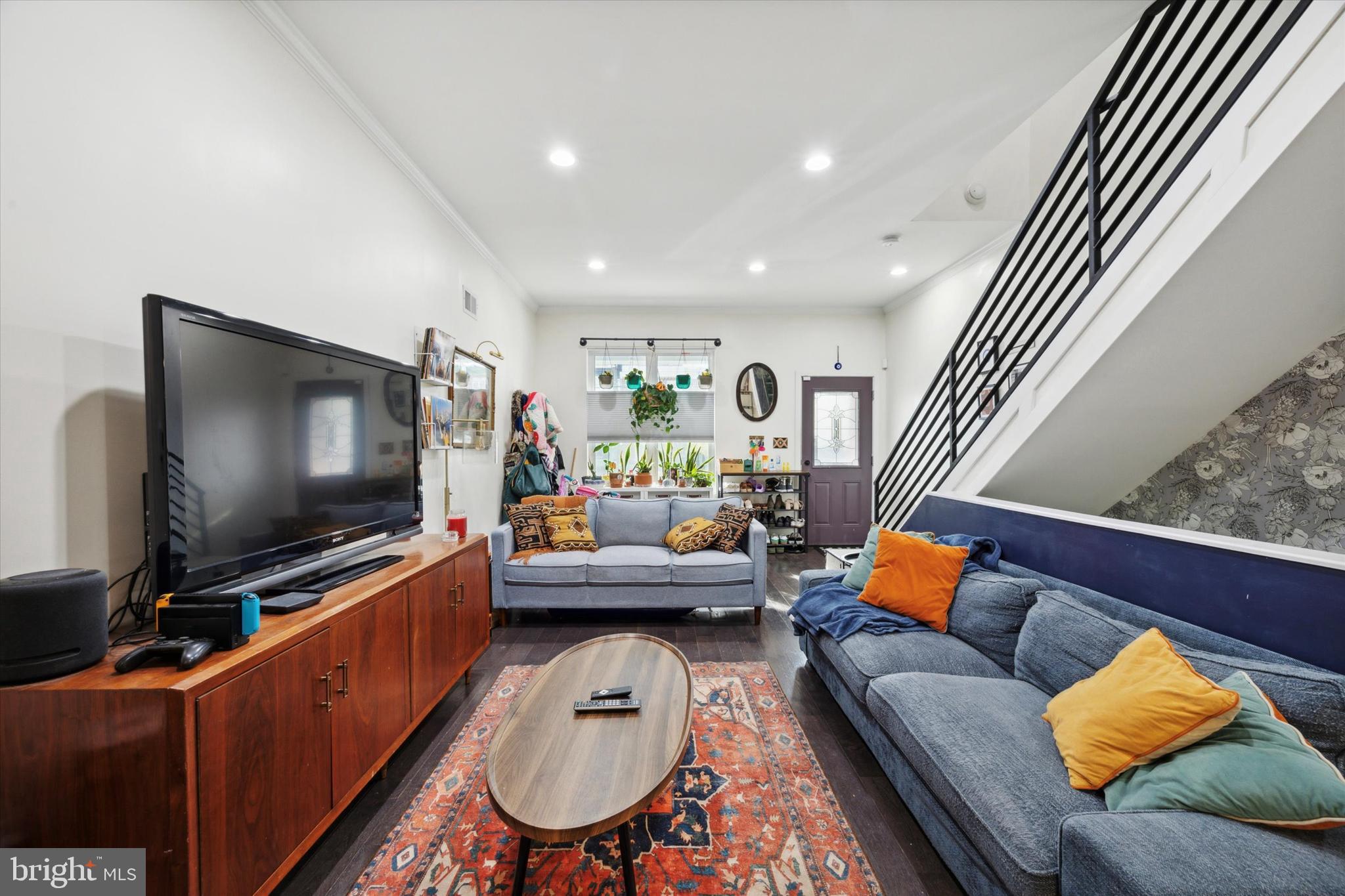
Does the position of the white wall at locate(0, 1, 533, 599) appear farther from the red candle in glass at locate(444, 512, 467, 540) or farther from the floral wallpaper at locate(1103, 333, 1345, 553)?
the floral wallpaper at locate(1103, 333, 1345, 553)

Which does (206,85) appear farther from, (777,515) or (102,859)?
(777,515)

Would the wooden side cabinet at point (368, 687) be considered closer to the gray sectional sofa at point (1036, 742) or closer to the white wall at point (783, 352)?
the gray sectional sofa at point (1036, 742)

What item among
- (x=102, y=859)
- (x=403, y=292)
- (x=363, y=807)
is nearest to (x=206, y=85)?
(x=403, y=292)

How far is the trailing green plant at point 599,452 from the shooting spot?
19.7 feet

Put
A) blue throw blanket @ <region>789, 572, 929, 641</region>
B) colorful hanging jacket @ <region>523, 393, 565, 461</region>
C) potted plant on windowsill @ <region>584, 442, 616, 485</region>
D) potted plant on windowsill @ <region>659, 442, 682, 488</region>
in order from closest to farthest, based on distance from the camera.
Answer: blue throw blanket @ <region>789, 572, 929, 641</region> < colorful hanging jacket @ <region>523, 393, 565, 461</region> < potted plant on windowsill @ <region>659, 442, 682, 488</region> < potted plant on windowsill @ <region>584, 442, 616, 485</region>

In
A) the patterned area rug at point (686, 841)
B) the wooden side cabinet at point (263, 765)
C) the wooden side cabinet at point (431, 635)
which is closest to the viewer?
the wooden side cabinet at point (263, 765)

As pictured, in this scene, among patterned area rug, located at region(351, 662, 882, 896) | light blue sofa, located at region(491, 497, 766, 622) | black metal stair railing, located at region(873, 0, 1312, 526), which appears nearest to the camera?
patterned area rug, located at region(351, 662, 882, 896)

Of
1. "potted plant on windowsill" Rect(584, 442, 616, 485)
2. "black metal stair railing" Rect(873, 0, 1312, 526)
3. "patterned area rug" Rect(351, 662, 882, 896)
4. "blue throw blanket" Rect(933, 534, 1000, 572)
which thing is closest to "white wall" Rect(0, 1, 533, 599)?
"patterned area rug" Rect(351, 662, 882, 896)

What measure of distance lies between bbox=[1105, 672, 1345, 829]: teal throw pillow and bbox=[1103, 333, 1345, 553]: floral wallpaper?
5.13ft

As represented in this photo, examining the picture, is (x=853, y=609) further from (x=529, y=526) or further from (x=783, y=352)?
(x=783, y=352)

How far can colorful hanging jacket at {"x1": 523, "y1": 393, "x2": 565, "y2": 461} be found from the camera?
15.8ft

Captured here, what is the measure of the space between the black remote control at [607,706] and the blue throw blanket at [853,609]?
3.58 feet

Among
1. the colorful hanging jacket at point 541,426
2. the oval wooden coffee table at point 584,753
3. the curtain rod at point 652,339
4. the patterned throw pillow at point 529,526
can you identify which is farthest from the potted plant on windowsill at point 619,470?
the oval wooden coffee table at point 584,753

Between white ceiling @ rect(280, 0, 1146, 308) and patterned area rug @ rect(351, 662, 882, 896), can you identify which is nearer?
patterned area rug @ rect(351, 662, 882, 896)
